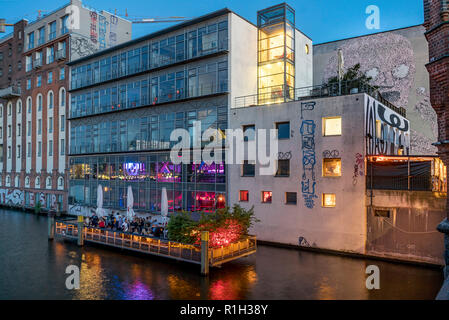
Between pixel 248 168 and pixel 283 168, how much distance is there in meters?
3.20

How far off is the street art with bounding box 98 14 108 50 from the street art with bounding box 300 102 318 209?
3496 centimetres

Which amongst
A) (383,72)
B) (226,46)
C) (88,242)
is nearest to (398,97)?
(383,72)

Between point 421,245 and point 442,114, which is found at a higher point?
point 442,114

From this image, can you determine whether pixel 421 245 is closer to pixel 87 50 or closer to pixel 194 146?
pixel 194 146

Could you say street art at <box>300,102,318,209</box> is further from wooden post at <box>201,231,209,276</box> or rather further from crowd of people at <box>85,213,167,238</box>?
crowd of people at <box>85,213,167,238</box>

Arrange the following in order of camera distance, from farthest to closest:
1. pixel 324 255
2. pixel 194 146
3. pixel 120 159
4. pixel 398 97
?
1. pixel 398 97
2. pixel 120 159
3. pixel 194 146
4. pixel 324 255

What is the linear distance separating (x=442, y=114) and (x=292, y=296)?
9674 millimetres

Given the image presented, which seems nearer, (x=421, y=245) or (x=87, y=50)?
(x=421, y=245)

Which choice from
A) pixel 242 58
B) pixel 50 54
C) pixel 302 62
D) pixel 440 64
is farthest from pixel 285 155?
pixel 50 54

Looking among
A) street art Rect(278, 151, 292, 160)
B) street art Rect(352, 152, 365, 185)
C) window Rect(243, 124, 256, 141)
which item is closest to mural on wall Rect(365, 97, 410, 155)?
street art Rect(352, 152, 365, 185)

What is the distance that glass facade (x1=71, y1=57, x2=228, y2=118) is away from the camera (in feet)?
103

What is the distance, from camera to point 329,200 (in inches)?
952

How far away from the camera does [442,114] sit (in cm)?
1324

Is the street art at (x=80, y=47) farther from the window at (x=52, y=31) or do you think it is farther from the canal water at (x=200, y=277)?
the canal water at (x=200, y=277)
